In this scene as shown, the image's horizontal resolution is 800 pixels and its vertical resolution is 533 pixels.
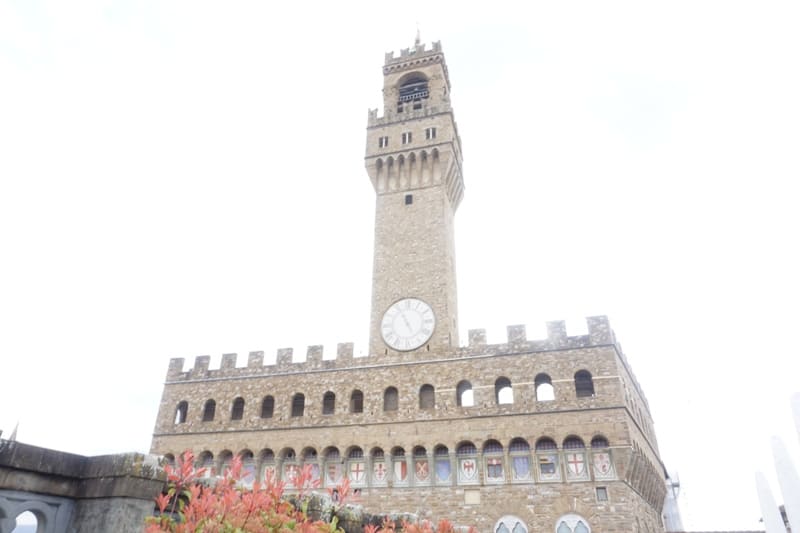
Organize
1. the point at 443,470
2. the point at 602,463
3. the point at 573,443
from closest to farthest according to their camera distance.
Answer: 1. the point at 602,463
2. the point at 573,443
3. the point at 443,470

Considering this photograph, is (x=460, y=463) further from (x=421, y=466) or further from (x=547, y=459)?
(x=547, y=459)

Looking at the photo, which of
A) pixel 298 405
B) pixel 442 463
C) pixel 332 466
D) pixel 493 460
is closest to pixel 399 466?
pixel 442 463

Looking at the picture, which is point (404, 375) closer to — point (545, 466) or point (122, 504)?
point (545, 466)

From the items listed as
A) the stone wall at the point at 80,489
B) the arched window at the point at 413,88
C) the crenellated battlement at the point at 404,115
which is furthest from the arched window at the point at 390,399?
the stone wall at the point at 80,489

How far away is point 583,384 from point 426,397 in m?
6.46

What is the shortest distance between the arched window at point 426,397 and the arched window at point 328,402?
12.9 feet

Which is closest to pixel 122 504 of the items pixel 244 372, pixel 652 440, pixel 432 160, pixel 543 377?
pixel 543 377

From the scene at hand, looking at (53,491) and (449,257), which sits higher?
(449,257)

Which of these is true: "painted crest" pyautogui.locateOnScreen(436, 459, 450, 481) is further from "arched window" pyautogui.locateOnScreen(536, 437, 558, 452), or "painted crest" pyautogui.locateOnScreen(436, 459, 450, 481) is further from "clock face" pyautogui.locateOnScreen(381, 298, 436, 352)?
"clock face" pyautogui.locateOnScreen(381, 298, 436, 352)

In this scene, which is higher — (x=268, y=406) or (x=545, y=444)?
(x=268, y=406)

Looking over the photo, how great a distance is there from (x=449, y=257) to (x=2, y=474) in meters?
24.0

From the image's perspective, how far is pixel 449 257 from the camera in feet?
90.5

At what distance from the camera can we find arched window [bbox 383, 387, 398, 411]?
77.1ft

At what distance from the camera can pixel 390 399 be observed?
77.8 feet
